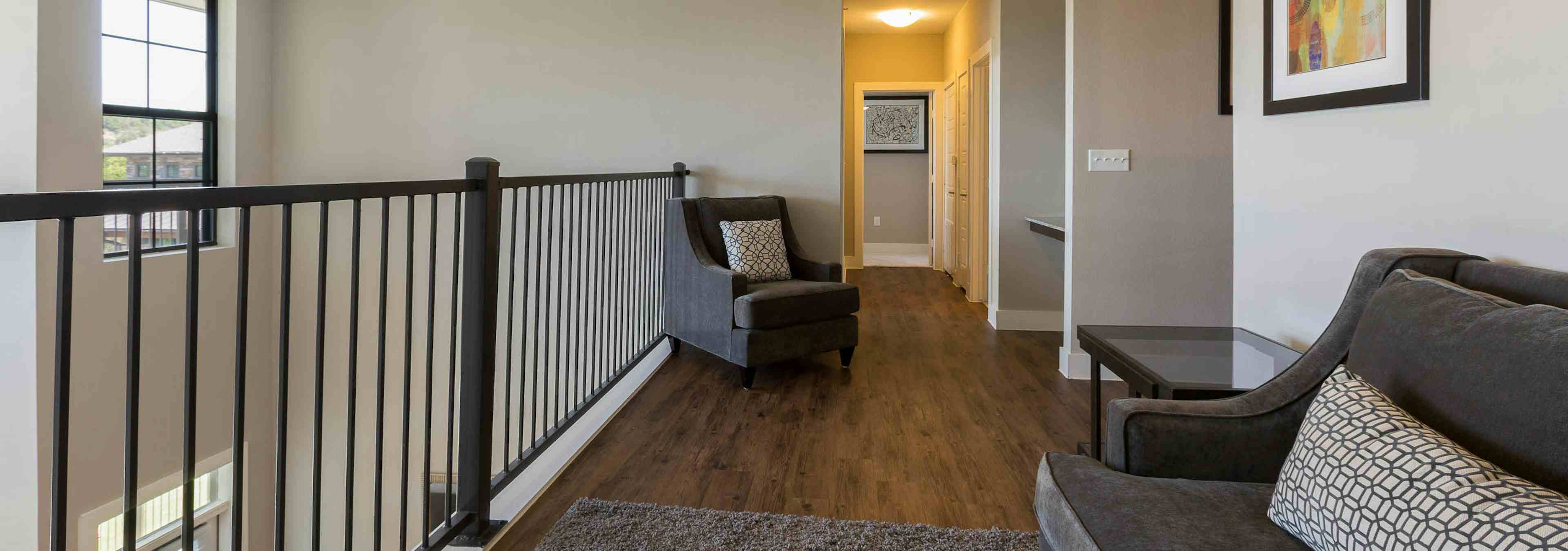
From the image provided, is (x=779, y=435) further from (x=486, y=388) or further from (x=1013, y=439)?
(x=486, y=388)

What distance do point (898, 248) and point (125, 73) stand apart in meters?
7.14

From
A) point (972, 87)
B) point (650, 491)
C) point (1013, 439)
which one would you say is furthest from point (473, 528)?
point (972, 87)

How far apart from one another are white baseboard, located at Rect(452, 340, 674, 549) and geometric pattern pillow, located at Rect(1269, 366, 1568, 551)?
1695mm

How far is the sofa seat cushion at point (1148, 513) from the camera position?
1171 millimetres

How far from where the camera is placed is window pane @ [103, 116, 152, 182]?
14.5 feet

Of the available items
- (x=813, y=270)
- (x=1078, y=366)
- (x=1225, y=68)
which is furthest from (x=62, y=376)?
(x=1225, y=68)

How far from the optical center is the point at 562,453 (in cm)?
275

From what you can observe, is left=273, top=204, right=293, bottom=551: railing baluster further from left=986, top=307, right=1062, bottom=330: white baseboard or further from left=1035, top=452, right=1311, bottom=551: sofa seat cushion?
left=986, top=307, right=1062, bottom=330: white baseboard

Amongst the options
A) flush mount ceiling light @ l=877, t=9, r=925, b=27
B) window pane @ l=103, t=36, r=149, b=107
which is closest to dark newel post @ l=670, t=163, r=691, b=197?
flush mount ceiling light @ l=877, t=9, r=925, b=27

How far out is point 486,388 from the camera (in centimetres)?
212

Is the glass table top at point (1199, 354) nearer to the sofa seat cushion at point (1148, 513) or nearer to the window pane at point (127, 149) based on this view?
the sofa seat cushion at point (1148, 513)

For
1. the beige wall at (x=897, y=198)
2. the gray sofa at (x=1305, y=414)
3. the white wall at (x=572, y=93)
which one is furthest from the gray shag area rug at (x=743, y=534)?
the beige wall at (x=897, y=198)

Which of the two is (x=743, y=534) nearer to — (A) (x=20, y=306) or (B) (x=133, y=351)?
(B) (x=133, y=351)

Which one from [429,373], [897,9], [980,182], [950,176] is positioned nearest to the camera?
[429,373]
